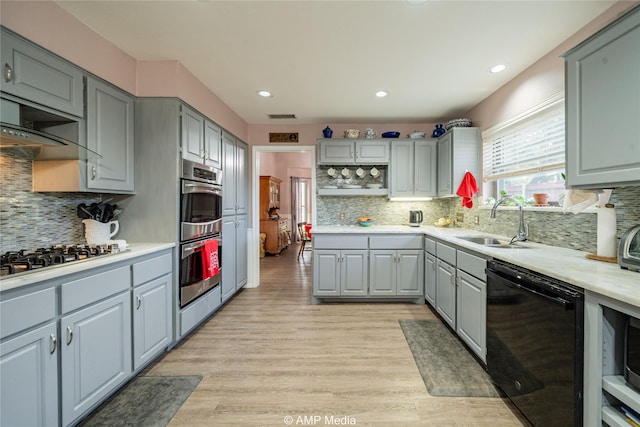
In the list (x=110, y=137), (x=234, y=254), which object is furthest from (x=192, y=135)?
(x=234, y=254)

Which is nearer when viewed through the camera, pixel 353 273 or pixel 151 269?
pixel 151 269

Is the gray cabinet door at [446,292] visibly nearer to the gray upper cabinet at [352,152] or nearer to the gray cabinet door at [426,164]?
the gray cabinet door at [426,164]

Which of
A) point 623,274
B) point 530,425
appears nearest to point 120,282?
point 530,425

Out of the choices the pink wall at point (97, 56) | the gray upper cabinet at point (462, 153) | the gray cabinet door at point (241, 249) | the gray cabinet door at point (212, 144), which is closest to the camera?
the pink wall at point (97, 56)

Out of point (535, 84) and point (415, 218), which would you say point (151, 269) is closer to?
point (415, 218)

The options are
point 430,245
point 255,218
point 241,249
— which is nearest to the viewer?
point 430,245

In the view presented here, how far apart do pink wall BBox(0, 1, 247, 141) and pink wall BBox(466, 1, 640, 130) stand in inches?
126

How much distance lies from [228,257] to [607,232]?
11.2 feet

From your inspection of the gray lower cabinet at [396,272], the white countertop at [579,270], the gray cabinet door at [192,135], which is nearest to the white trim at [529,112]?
the white countertop at [579,270]

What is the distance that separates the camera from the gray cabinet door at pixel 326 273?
341 cm

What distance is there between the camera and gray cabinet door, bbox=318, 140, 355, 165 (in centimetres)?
386

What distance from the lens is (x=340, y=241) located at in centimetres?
340

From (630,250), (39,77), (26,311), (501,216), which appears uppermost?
(39,77)

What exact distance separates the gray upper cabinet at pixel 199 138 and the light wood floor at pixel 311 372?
5.77ft
